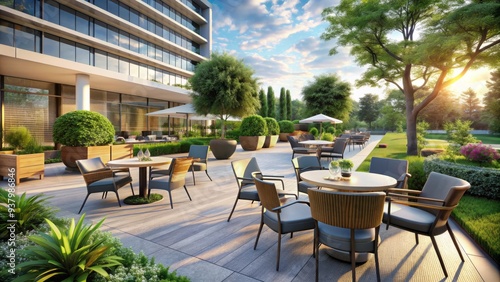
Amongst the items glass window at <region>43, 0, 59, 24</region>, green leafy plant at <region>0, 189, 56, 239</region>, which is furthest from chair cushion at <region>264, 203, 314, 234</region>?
glass window at <region>43, 0, 59, 24</region>

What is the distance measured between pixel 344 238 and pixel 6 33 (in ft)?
56.7

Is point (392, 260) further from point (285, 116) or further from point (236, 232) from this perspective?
point (285, 116)

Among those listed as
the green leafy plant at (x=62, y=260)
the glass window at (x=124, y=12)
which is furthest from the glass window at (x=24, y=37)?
the green leafy plant at (x=62, y=260)

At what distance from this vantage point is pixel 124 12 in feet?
64.2

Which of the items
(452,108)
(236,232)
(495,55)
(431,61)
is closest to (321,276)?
(236,232)

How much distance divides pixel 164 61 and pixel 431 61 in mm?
21472

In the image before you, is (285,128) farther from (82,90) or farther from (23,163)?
(23,163)

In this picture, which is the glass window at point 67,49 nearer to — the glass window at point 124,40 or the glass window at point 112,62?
the glass window at point 112,62

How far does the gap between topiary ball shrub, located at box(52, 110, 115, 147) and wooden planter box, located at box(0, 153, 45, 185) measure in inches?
46.1

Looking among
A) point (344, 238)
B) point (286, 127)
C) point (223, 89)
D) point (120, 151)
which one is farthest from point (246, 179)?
point (286, 127)

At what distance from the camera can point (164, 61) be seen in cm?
2398

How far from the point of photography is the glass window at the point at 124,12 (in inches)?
761

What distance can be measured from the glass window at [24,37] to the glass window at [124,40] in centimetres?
640

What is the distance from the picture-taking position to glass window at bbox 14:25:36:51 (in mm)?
12516
